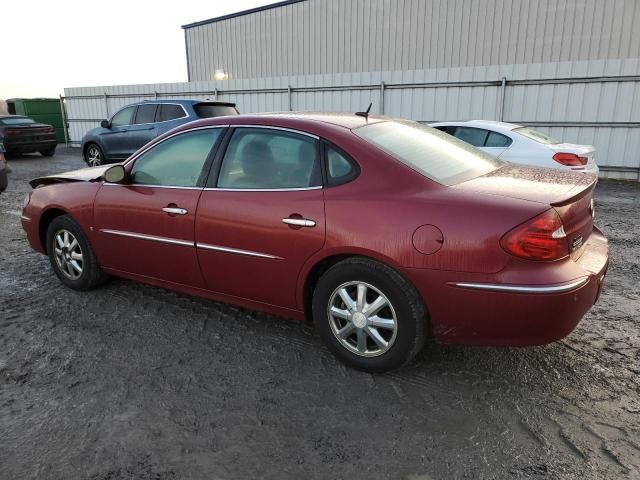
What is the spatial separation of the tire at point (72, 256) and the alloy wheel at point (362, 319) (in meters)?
2.34

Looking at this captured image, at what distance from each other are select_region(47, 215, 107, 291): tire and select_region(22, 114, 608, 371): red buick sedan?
26 centimetres

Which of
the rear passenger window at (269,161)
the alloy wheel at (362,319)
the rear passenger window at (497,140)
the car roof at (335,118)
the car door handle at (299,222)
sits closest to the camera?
the alloy wheel at (362,319)

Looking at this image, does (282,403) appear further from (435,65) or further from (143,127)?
(435,65)

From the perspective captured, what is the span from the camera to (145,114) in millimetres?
11344

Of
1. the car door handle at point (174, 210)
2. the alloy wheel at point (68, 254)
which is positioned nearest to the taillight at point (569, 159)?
the car door handle at point (174, 210)

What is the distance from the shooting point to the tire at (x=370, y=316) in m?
2.77

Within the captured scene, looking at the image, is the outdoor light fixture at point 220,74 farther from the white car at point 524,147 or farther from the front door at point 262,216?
the front door at point 262,216

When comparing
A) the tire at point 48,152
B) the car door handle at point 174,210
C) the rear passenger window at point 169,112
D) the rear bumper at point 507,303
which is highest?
the rear passenger window at point 169,112

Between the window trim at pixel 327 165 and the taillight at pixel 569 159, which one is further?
the taillight at pixel 569 159

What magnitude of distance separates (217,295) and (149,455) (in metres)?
1.37

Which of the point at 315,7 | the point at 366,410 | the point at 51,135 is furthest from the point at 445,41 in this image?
the point at 366,410

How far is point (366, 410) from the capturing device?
2.69 meters

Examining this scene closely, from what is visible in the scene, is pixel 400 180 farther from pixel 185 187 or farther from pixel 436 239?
pixel 185 187

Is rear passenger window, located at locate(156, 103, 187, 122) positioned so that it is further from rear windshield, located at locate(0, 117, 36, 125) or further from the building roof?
the building roof
